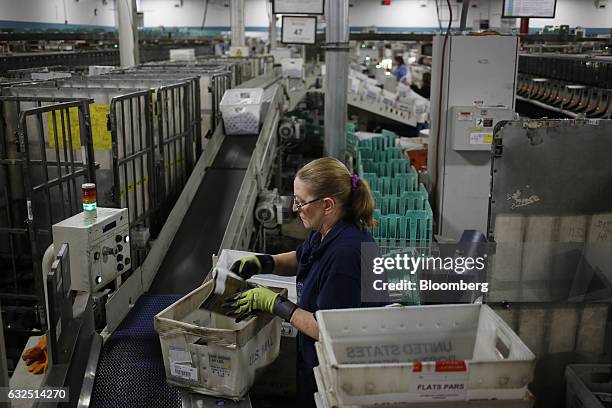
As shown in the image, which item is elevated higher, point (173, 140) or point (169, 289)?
point (173, 140)

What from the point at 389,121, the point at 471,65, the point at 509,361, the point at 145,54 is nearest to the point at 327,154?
the point at 471,65

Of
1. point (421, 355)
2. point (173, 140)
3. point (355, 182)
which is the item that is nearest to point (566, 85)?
point (173, 140)

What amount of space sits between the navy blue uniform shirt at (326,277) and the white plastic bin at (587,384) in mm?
970

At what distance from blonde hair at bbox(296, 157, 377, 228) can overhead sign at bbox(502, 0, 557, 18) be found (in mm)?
3964

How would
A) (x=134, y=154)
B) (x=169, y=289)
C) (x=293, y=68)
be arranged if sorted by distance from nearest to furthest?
1. (x=169, y=289)
2. (x=134, y=154)
3. (x=293, y=68)

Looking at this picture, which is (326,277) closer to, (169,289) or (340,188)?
(340,188)

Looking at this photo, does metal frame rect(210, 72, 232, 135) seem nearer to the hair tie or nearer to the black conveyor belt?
the black conveyor belt

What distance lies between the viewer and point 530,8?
5.48 meters

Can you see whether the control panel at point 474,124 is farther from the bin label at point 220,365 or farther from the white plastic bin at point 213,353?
the bin label at point 220,365

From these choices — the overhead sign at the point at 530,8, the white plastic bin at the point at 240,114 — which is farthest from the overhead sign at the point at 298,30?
the overhead sign at the point at 530,8

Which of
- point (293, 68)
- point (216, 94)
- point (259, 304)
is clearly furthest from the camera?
point (293, 68)

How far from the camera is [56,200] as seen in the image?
3.96 metres

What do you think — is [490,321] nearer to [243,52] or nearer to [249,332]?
[249,332]

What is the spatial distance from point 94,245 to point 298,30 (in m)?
4.50
